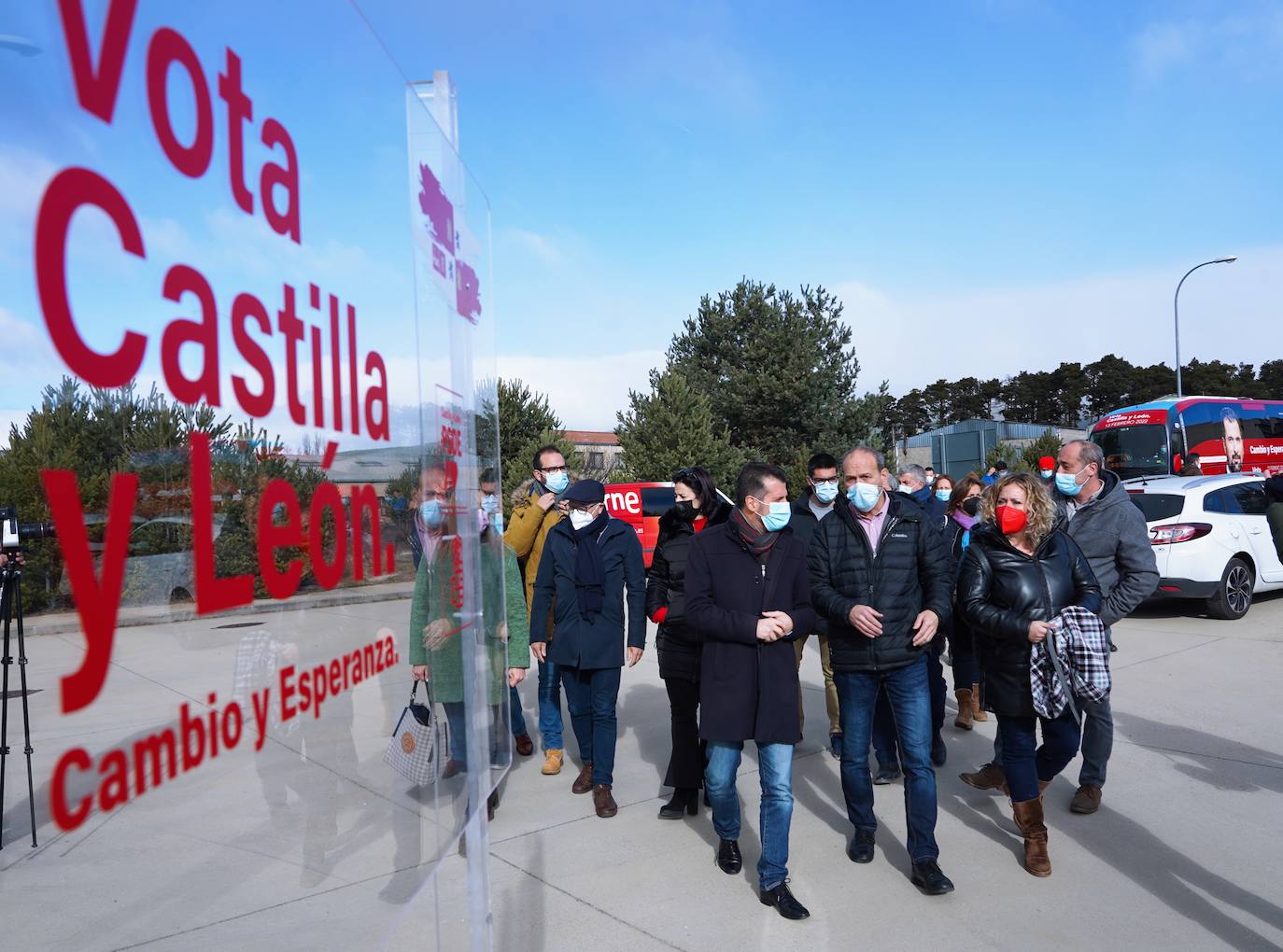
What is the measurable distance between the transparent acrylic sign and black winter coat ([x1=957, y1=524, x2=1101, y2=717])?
289 centimetres

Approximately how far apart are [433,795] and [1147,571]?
382cm

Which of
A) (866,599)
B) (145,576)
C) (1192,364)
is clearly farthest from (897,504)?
(1192,364)

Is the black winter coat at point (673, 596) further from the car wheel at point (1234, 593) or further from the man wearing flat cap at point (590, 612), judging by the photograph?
the car wheel at point (1234, 593)

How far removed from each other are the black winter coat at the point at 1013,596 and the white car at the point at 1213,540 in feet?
20.0

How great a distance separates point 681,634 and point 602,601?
0.48m

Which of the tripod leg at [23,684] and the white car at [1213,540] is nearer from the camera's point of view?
the tripod leg at [23,684]

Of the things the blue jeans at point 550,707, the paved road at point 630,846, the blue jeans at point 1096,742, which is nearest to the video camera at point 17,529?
the paved road at point 630,846

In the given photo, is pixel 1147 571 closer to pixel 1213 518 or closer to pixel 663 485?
pixel 1213 518

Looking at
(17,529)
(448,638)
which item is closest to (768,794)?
(448,638)

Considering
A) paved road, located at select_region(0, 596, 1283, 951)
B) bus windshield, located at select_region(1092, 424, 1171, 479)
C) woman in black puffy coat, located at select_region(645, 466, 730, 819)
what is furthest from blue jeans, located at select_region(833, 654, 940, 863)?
bus windshield, located at select_region(1092, 424, 1171, 479)

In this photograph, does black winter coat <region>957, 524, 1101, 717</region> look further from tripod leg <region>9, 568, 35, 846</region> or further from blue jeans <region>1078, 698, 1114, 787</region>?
tripod leg <region>9, 568, 35, 846</region>

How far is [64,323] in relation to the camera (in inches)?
37.6

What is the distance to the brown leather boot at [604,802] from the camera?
15.3ft

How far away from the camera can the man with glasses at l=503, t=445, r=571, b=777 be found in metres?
5.48
